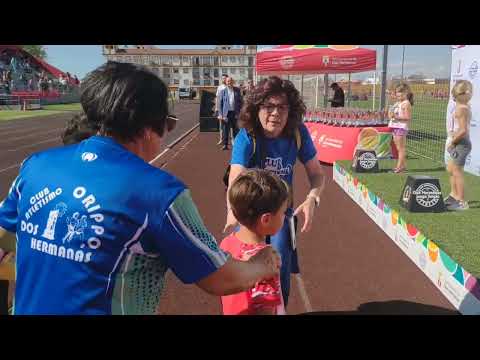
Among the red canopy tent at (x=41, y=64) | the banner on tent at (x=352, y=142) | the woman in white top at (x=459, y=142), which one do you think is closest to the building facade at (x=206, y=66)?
the red canopy tent at (x=41, y=64)

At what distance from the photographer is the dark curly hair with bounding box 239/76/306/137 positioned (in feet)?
9.34

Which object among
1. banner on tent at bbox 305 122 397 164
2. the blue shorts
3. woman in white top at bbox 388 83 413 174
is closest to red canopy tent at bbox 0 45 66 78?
banner on tent at bbox 305 122 397 164

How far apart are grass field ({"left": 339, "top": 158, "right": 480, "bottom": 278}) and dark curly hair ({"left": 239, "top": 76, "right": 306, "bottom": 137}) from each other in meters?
2.37

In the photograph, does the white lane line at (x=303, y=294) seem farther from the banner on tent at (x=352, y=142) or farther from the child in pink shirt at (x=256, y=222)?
the banner on tent at (x=352, y=142)

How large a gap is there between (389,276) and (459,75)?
6.59m

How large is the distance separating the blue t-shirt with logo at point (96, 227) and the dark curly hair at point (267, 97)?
1.68 metres

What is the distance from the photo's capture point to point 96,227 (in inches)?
45.9

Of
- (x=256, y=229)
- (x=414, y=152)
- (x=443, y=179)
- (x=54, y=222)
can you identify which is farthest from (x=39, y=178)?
(x=414, y=152)

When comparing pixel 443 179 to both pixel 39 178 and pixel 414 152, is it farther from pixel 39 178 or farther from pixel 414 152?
pixel 39 178

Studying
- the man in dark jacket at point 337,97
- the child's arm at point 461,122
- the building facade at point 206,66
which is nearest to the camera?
the child's arm at point 461,122

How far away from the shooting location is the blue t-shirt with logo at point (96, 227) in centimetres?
116

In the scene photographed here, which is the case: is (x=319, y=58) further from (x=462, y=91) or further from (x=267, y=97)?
(x=267, y=97)

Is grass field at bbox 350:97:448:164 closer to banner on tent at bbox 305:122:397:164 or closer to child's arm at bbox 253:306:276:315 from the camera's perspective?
banner on tent at bbox 305:122:397:164

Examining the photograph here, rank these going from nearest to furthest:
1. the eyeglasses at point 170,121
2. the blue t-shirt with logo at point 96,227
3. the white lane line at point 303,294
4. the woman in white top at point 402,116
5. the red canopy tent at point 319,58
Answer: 1. the blue t-shirt with logo at point 96,227
2. the eyeglasses at point 170,121
3. the white lane line at point 303,294
4. the woman in white top at point 402,116
5. the red canopy tent at point 319,58
